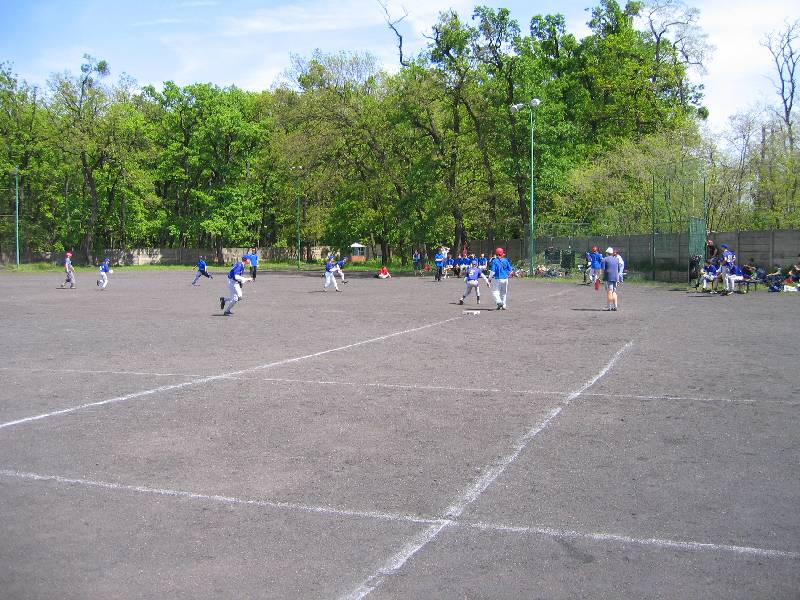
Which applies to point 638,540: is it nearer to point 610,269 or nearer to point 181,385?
point 181,385

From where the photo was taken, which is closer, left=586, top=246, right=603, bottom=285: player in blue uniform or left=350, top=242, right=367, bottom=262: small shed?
left=586, top=246, right=603, bottom=285: player in blue uniform

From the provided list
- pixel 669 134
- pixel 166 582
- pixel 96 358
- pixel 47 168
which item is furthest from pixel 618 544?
pixel 47 168

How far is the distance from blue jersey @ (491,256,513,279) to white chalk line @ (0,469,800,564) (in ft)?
58.6

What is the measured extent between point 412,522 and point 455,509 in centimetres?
40

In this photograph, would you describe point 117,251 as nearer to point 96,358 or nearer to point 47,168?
point 47,168

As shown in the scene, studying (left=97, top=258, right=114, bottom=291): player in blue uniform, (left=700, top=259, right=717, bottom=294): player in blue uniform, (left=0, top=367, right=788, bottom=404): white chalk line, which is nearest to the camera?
(left=0, top=367, right=788, bottom=404): white chalk line

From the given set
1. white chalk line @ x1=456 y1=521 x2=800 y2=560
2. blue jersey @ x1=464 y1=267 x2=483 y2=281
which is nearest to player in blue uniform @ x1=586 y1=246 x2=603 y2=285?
blue jersey @ x1=464 y1=267 x2=483 y2=281

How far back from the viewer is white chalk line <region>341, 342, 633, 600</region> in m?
4.24

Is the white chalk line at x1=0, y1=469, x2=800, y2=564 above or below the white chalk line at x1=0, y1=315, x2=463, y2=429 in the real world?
below

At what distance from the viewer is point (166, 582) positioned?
14.0 ft

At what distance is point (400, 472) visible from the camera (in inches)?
250

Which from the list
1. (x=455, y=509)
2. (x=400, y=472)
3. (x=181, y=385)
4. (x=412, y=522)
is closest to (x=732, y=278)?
(x=181, y=385)

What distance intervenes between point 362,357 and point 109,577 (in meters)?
9.10

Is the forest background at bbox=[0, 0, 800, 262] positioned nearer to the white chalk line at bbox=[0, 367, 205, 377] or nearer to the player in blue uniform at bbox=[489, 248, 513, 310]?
the player in blue uniform at bbox=[489, 248, 513, 310]
